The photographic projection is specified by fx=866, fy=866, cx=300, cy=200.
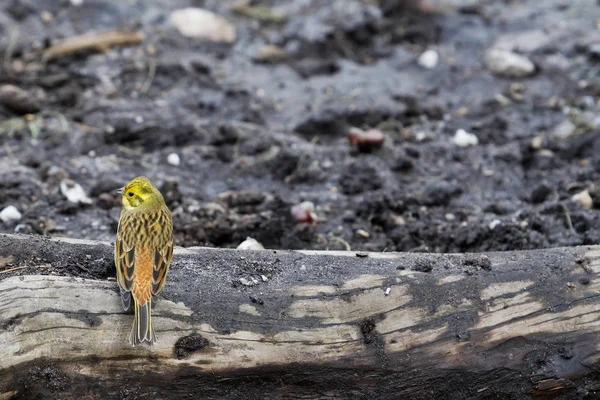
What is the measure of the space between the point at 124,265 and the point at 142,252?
0.47 ft

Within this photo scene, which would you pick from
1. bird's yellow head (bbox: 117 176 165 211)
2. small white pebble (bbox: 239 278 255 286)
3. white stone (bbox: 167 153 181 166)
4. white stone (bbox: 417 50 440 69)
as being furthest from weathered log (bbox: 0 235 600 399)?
white stone (bbox: 417 50 440 69)

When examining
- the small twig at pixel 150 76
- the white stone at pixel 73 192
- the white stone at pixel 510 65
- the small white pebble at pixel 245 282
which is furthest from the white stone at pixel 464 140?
the small white pebble at pixel 245 282

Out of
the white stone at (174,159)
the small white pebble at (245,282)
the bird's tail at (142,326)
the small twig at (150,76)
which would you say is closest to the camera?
the bird's tail at (142,326)

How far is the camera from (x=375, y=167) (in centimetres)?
871

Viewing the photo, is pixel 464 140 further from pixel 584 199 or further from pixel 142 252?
pixel 142 252

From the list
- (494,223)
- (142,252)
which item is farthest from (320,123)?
(142,252)

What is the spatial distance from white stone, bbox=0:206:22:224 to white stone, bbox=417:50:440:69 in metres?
5.58

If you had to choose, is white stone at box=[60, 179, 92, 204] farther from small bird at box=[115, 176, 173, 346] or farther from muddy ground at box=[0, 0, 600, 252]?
small bird at box=[115, 176, 173, 346]

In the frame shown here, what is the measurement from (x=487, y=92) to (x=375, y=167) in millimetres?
2395

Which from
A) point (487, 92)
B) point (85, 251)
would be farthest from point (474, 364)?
point (487, 92)

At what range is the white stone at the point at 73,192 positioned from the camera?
7801 millimetres

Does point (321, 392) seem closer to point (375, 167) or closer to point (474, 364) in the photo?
point (474, 364)

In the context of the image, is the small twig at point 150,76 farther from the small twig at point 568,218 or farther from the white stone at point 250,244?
the small twig at point 568,218

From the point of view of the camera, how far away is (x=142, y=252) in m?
5.25
